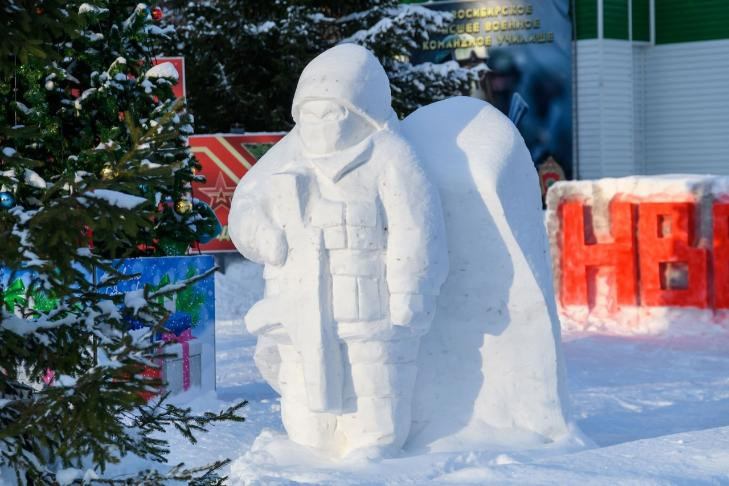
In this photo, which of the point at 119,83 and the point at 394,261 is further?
the point at 119,83

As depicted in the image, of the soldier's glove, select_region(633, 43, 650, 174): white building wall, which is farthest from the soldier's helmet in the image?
select_region(633, 43, 650, 174): white building wall

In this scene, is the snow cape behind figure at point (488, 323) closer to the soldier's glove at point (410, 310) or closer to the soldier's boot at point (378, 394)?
the soldier's boot at point (378, 394)

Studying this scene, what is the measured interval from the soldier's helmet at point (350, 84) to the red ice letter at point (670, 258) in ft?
18.9

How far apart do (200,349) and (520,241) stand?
2.71 metres

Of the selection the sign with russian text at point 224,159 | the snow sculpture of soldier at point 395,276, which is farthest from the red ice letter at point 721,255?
the snow sculpture of soldier at point 395,276

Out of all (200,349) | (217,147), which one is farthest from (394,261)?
(217,147)

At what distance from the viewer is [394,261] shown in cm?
528

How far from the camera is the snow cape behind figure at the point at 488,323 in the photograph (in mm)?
5656

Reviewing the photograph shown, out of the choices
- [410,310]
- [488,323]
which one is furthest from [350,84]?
[488,323]

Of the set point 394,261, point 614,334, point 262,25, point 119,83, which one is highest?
point 262,25

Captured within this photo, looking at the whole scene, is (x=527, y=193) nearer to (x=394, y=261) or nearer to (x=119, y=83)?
(x=394, y=261)

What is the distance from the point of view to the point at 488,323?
5.70 meters

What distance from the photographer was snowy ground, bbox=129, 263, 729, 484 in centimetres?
487

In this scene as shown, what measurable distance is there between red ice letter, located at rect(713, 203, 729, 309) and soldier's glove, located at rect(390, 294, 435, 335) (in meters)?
5.88
